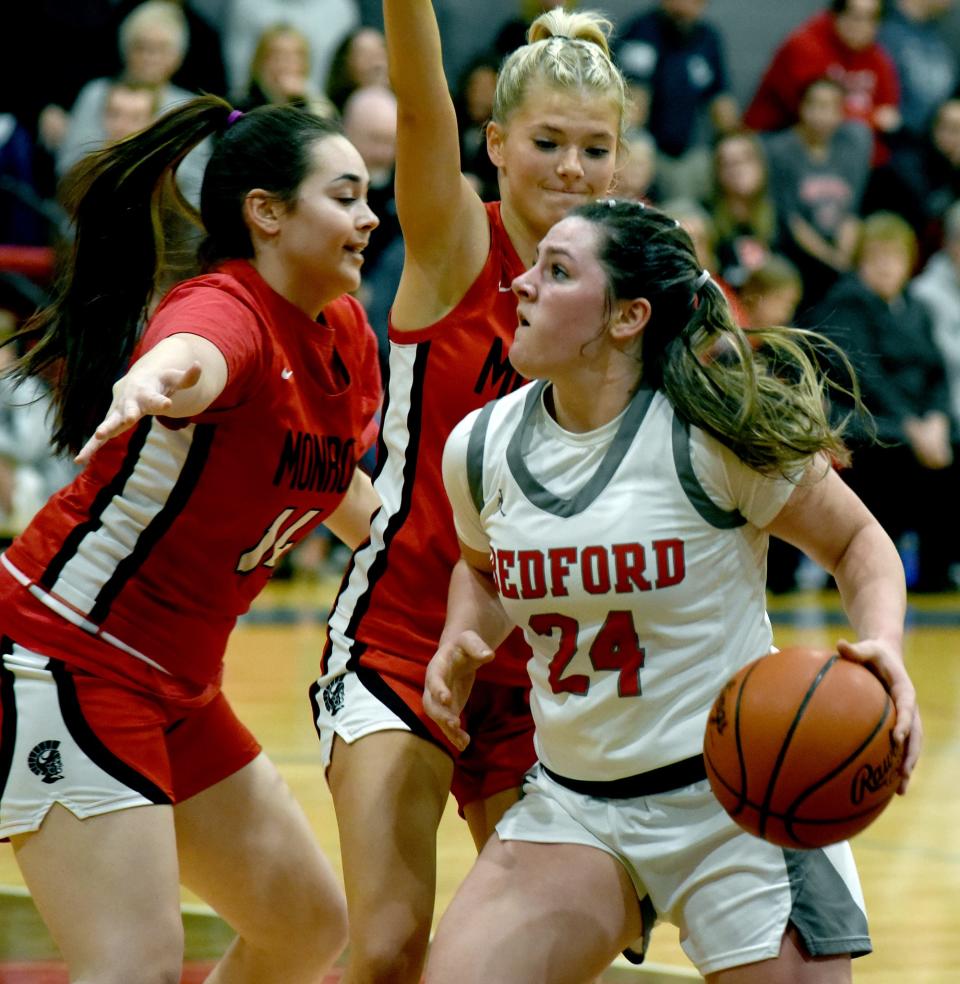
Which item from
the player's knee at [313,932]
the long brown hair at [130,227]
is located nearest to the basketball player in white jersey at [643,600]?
the player's knee at [313,932]

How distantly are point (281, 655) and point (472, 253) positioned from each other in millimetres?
5461

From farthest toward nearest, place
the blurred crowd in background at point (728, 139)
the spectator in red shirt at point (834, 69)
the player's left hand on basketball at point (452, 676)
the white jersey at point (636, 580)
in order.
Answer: the spectator in red shirt at point (834, 69) → the blurred crowd in background at point (728, 139) → the player's left hand on basketball at point (452, 676) → the white jersey at point (636, 580)

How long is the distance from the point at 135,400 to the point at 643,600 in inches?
34.7

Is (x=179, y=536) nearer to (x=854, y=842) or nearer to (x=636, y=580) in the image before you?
(x=636, y=580)

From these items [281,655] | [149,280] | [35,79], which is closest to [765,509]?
[149,280]

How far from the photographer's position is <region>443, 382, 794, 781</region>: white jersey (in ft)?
9.80

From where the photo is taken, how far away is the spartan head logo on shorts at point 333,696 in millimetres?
3482

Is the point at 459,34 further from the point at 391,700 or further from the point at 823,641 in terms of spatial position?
the point at 391,700

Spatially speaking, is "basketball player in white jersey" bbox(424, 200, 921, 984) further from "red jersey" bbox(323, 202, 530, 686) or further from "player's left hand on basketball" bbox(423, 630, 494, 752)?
"red jersey" bbox(323, 202, 530, 686)

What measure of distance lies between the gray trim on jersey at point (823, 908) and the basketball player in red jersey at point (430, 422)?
72 centimetres

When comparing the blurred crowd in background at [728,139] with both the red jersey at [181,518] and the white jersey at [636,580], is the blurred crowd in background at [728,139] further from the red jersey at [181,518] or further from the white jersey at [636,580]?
the white jersey at [636,580]

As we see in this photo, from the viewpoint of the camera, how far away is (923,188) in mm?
12664

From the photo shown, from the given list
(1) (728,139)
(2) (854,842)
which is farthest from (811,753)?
(1) (728,139)

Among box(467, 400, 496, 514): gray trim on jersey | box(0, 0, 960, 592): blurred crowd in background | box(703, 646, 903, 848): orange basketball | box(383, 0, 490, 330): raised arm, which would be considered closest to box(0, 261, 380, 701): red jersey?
box(383, 0, 490, 330): raised arm
